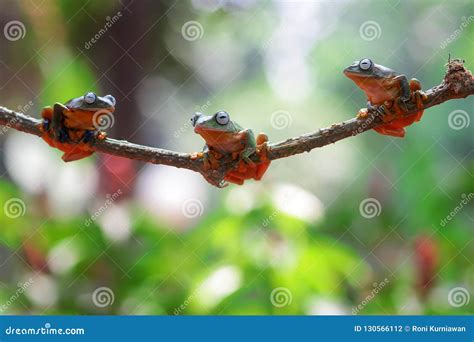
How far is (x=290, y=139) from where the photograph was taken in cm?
126

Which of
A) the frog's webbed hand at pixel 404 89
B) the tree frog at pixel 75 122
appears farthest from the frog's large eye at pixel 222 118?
the frog's webbed hand at pixel 404 89

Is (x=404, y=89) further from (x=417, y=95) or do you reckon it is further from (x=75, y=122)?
(x=75, y=122)

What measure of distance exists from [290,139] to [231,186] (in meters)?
1.41

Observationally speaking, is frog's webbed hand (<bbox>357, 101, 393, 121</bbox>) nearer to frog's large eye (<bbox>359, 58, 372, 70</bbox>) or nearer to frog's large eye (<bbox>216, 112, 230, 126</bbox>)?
frog's large eye (<bbox>359, 58, 372, 70</bbox>)

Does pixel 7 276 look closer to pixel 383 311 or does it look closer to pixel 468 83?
pixel 383 311

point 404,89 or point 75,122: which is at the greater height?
point 404,89

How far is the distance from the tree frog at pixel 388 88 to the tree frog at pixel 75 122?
1.67 ft

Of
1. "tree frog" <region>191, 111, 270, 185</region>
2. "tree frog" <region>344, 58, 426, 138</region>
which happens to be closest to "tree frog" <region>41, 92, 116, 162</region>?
"tree frog" <region>191, 111, 270, 185</region>

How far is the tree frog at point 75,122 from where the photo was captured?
1281 mm

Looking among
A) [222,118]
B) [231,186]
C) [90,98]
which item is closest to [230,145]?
[222,118]

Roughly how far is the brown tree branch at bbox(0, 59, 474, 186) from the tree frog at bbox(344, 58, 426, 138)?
0.05 feet

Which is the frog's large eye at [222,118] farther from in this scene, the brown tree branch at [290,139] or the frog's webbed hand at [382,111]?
the frog's webbed hand at [382,111]

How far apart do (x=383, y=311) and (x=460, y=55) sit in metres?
1.33

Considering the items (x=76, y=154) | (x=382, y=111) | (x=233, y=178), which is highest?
(x=382, y=111)
